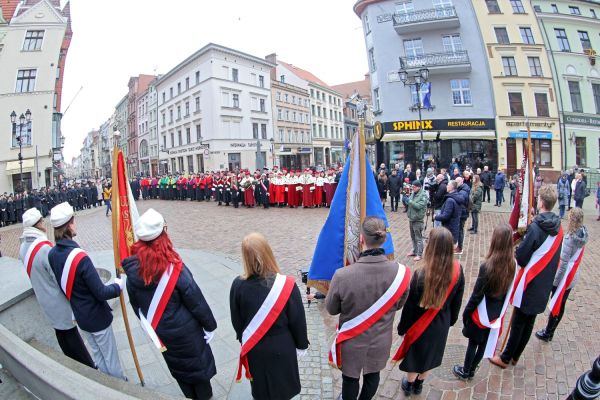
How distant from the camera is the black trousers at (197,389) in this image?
2842 millimetres

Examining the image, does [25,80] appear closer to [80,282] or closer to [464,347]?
[80,282]

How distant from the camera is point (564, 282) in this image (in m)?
4.15

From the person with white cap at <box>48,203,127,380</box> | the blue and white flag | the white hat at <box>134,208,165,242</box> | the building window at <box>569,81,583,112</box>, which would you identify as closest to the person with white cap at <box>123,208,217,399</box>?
the white hat at <box>134,208,165,242</box>

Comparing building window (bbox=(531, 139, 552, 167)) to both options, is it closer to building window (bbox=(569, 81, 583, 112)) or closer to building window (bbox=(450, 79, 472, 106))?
building window (bbox=(569, 81, 583, 112))

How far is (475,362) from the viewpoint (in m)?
3.51

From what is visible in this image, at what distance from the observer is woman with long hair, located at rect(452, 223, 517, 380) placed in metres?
3.22

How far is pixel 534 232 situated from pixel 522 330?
105 centimetres

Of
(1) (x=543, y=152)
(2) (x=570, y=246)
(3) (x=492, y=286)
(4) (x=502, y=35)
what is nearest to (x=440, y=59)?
(4) (x=502, y=35)

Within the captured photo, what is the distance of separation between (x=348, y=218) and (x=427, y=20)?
27.6 metres

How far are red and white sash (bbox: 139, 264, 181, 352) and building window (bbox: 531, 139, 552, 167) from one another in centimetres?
3178

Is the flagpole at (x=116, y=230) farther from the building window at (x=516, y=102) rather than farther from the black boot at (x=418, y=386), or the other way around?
the building window at (x=516, y=102)

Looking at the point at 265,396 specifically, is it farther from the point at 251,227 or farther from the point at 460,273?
the point at 251,227

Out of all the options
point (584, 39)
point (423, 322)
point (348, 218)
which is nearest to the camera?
point (423, 322)

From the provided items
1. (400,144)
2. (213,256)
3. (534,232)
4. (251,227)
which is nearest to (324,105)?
(400,144)
